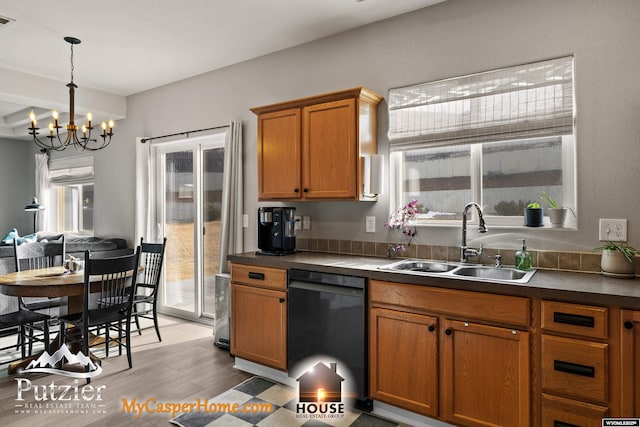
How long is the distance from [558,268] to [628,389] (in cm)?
79

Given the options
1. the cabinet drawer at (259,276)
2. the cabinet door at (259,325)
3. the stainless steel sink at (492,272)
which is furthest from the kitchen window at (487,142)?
the cabinet door at (259,325)

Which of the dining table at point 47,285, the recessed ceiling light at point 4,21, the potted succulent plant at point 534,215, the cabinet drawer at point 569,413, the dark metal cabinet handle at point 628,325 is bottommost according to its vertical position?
the cabinet drawer at point 569,413

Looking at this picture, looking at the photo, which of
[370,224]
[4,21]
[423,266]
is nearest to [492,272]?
[423,266]

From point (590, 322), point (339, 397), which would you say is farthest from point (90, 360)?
point (590, 322)

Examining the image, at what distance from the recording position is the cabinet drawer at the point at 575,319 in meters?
1.75

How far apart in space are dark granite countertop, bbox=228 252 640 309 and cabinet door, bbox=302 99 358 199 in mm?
533

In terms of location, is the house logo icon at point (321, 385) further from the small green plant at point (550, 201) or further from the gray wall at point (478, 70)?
the small green plant at point (550, 201)

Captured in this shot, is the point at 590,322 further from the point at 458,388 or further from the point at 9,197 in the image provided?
the point at 9,197

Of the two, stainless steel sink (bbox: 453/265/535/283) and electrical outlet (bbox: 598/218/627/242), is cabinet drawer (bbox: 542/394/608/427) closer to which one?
stainless steel sink (bbox: 453/265/535/283)

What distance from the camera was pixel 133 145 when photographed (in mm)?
5039

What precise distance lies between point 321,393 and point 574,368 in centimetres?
144

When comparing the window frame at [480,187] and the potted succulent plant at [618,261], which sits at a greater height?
the window frame at [480,187]

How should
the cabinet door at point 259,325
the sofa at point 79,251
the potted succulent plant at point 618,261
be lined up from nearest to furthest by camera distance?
1. the potted succulent plant at point 618,261
2. the cabinet door at point 259,325
3. the sofa at point 79,251

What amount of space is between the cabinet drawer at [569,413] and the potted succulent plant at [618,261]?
736 millimetres
